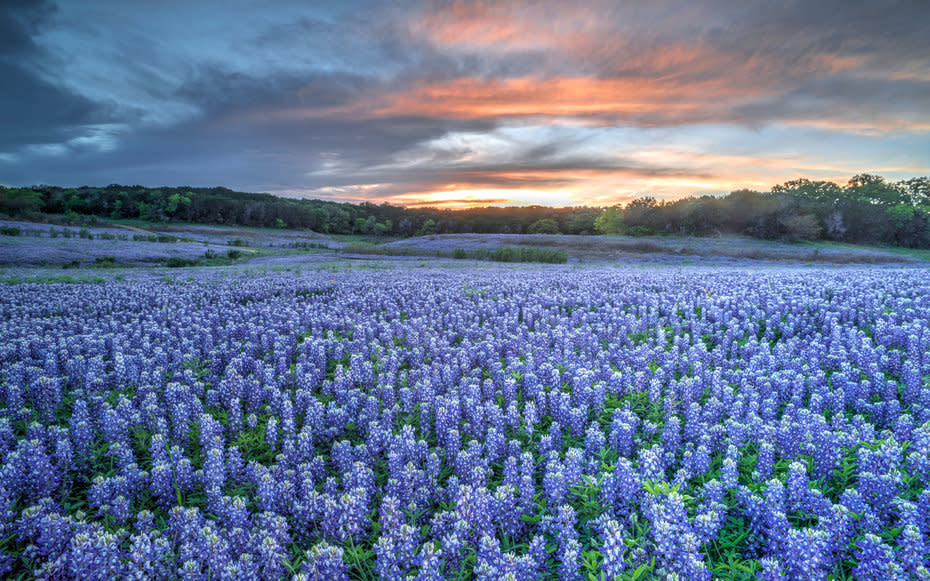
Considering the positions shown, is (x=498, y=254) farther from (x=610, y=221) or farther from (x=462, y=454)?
(x=610, y=221)

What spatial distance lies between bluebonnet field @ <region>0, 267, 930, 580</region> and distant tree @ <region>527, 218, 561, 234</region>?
92441mm

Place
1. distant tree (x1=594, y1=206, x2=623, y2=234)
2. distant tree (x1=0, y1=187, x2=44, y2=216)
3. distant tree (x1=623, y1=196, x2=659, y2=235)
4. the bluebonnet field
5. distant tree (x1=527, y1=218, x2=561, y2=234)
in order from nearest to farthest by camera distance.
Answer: the bluebonnet field, distant tree (x1=0, y1=187, x2=44, y2=216), distant tree (x1=623, y1=196, x2=659, y2=235), distant tree (x1=594, y1=206, x2=623, y2=234), distant tree (x1=527, y1=218, x2=561, y2=234)

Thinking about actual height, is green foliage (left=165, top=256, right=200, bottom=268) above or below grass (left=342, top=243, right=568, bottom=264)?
below

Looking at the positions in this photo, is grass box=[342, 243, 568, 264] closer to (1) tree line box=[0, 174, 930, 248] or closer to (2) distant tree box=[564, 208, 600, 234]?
(1) tree line box=[0, 174, 930, 248]

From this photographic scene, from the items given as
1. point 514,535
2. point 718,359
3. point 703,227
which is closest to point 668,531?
point 514,535

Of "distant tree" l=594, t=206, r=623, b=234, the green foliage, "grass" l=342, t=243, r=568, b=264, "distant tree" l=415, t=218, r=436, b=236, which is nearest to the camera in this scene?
the green foliage

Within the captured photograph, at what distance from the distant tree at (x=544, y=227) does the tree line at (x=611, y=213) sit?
226 millimetres

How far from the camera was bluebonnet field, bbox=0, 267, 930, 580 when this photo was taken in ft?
9.38

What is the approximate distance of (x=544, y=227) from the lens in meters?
101

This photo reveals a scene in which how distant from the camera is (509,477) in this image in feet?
12.2

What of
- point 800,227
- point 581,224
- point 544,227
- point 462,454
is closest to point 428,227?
point 544,227

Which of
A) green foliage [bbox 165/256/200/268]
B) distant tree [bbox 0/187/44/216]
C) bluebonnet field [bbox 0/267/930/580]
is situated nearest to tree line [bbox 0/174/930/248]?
distant tree [bbox 0/187/44/216]

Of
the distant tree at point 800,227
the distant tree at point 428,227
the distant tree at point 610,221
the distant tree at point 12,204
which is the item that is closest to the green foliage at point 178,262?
the distant tree at point 12,204

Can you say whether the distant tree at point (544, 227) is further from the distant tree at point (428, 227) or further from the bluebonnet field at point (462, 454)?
the bluebonnet field at point (462, 454)
